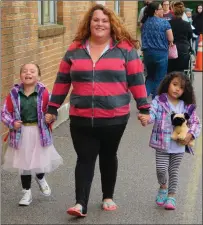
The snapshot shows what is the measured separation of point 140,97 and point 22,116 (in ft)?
3.66

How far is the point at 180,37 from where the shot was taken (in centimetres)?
1032

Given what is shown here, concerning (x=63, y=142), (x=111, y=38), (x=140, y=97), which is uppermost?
(x=111, y=38)

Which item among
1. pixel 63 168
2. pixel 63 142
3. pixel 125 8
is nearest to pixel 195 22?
pixel 125 8

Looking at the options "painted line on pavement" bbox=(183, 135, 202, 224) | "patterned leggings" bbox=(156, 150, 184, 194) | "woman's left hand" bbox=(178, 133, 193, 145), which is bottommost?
"painted line on pavement" bbox=(183, 135, 202, 224)

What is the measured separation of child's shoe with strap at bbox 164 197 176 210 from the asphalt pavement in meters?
0.04

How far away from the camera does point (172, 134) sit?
5.30 meters

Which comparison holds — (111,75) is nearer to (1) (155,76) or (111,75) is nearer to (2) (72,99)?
(2) (72,99)

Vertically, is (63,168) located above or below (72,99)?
below

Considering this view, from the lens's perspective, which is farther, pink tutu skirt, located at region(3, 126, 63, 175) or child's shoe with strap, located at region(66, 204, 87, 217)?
pink tutu skirt, located at region(3, 126, 63, 175)

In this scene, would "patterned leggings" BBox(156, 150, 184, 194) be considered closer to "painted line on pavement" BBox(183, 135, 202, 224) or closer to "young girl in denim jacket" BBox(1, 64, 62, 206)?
"painted line on pavement" BBox(183, 135, 202, 224)

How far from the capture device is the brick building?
6785mm

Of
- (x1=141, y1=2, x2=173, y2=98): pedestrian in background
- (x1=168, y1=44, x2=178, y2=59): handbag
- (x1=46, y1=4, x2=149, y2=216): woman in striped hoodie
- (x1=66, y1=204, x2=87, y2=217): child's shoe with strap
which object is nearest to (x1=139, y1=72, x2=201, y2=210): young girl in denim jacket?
(x1=46, y1=4, x2=149, y2=216): woman in striped hoodie

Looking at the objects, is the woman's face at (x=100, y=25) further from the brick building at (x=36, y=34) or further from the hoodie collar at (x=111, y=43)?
the brick building at (x=36, y=34)

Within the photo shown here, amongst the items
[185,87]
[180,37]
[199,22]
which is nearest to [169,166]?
[185,87]
